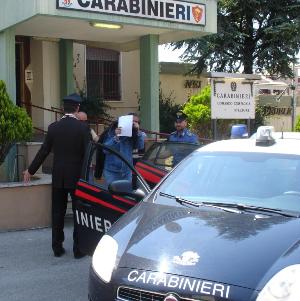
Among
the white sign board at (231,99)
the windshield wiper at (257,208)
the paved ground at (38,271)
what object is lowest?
the paved ground at (38,271)

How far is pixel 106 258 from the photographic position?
11.6ft

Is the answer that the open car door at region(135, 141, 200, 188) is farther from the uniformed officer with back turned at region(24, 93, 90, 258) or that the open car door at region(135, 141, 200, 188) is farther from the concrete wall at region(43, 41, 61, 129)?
the concrete wall at region(43, 41, 61, 129)

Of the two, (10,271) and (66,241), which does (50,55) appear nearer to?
(66,241)

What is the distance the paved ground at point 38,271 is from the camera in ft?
16.5

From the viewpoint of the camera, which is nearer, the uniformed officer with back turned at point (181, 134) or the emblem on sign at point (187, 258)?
the emblem on sign at point (187, 258)

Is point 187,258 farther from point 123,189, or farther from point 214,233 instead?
point 123,189

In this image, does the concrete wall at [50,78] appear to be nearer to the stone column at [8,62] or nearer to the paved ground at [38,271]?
the stone column at [8,62]

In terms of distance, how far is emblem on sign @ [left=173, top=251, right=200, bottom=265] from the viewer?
10.4ft

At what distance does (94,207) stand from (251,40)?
16320 mm

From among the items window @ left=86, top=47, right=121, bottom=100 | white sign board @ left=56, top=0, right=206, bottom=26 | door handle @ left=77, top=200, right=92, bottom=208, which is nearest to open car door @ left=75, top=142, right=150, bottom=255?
door handle @ left=77, top=200, right=92, bottom=208

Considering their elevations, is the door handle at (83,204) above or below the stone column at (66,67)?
below

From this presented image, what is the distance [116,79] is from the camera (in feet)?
52.3

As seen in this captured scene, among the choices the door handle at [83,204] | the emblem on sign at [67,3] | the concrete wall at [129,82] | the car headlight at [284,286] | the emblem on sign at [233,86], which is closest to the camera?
the car headlight at [284,286]

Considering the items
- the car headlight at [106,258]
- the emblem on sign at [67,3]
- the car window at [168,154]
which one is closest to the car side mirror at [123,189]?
the car headlight at [106,258]
